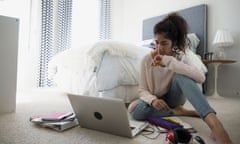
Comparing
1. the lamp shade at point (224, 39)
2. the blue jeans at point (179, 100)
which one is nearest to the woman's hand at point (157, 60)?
the blue jeans at point (179, 100)

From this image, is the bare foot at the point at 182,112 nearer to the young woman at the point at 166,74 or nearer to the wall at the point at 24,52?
the young woman at the point at 166,74

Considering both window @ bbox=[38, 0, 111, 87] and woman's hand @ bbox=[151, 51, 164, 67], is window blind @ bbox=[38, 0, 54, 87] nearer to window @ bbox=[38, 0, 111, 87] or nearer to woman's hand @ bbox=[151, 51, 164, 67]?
window @ bbox=[38, 0, 111, 87]

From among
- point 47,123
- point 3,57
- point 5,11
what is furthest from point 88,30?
point 47,123

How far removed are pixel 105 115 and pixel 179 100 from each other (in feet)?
1.76

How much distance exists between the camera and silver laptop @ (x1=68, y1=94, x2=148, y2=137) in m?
0.91

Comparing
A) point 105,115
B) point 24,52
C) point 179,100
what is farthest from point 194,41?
point 24,52

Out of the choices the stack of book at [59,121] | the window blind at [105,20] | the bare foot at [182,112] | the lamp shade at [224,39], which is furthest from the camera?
the window blind at [105,20]

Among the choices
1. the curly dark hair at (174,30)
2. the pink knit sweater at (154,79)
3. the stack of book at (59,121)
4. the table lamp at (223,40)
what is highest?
the table lamp at (223,40)

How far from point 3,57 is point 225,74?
8.86 feet

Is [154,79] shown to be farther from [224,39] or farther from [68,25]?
[68,25]

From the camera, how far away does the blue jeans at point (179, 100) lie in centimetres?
95

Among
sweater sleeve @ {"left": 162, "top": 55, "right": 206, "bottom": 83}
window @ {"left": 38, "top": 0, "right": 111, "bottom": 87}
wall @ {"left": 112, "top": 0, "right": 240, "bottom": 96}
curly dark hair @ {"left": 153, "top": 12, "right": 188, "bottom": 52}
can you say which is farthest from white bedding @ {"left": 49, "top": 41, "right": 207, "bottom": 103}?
window @ {"left": 38, "top": 0, "right": 111, "bottom": 87}

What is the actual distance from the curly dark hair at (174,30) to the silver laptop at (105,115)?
0.51 metres

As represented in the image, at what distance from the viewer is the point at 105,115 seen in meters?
0.97
